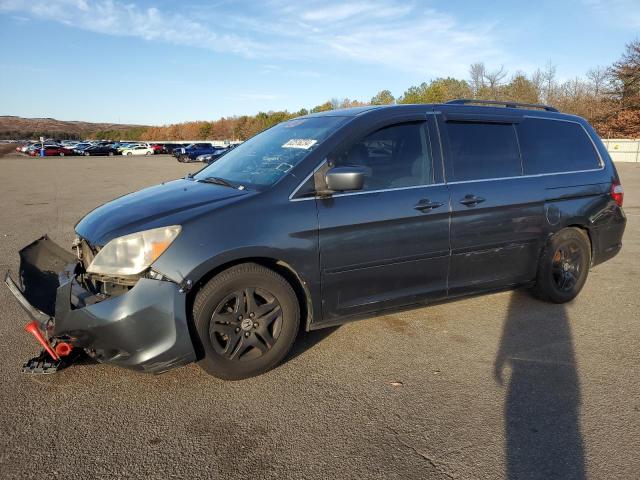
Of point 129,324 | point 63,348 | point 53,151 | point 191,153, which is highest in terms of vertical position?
point 53,151

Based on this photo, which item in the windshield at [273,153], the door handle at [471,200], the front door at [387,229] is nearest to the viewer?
the front door at [387,229]

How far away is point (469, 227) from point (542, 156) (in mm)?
1218

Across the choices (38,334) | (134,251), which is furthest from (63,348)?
(134,251)

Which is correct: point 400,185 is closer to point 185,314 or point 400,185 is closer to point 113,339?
point 185,314

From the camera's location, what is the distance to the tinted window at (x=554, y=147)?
445 centimetres

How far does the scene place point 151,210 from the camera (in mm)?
3273

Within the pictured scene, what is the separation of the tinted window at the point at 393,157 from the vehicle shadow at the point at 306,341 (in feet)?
4.27

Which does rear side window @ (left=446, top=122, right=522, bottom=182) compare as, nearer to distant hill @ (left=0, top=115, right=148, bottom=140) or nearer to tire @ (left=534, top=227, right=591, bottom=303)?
tire @ (left=534, top=227, right=591, bottom=303)

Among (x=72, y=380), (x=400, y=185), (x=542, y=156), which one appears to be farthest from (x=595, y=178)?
(x=72, y=380)

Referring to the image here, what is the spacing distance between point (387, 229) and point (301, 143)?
3.06 ft

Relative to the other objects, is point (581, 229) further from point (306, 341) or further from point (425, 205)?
point (306, 341)

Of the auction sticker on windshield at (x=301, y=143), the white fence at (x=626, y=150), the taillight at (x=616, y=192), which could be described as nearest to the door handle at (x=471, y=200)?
the auction sticker on windshield at (x=301, y=143)

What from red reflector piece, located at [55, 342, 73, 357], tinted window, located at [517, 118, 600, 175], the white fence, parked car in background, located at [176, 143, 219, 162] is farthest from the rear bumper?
parked car in background, located at [176, 143, 219, 162]

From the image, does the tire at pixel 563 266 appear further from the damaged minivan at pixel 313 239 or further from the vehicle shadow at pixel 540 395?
the vehicle shadow at pixel 540 395
